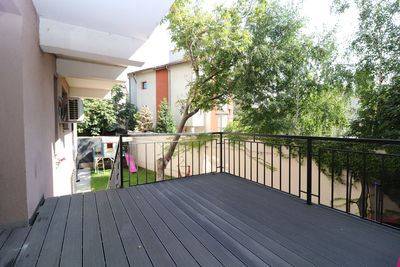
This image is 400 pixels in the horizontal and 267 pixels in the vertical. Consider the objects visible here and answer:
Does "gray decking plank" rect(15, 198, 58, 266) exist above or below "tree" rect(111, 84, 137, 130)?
below

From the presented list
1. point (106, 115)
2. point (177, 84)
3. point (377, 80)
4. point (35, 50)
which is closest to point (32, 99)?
point (35, 50)

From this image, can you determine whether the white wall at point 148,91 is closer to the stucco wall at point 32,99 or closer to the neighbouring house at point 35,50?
the neighbouring house at point 35,50

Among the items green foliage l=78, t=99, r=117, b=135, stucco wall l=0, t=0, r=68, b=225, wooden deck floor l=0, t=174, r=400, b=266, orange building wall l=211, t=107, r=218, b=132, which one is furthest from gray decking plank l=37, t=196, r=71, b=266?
green foliage l=78, t=99, r=117, b=135

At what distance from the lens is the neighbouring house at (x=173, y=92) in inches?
527

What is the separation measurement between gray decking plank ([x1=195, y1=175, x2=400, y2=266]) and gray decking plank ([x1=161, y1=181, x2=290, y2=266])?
353 mm

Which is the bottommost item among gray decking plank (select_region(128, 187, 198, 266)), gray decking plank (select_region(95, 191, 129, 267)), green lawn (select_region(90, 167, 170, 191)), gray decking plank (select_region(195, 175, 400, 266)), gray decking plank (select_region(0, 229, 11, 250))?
green lawn (select_region(90, 167, 170, 191))

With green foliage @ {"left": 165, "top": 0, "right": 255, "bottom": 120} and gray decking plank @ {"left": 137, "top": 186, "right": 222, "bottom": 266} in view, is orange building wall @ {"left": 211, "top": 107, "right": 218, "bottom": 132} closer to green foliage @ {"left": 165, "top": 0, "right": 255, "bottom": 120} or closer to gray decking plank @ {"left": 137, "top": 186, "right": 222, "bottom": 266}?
green foliage @ {"left": 165, "top": 0, "right": 255, "bottom": 120}

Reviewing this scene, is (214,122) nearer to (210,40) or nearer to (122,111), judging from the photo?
(122,111)

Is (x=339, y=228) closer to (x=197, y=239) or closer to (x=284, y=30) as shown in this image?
(x=197, y=239)

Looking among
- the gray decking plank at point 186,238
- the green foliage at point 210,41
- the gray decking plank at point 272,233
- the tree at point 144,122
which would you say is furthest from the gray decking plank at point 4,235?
the tree at point 144,122

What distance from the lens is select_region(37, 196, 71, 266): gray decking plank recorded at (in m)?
1.53

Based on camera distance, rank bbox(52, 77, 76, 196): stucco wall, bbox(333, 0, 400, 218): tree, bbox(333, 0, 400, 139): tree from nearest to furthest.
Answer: bbox(52, 77, 76, 196): stucco wall < bbox(333, 0, 400, 218): tree < bbox(333, 0, 400, 139): tree

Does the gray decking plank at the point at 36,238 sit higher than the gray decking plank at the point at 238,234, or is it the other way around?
the gray decking plank at the point at 36,238

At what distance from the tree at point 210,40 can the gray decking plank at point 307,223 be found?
394 centimetres
